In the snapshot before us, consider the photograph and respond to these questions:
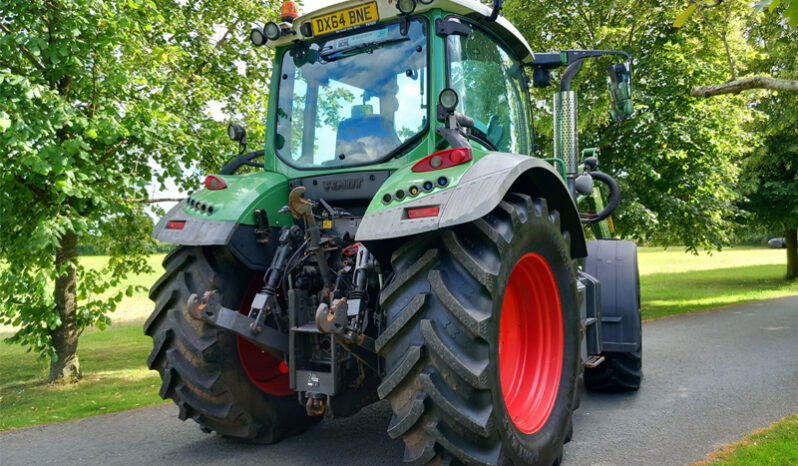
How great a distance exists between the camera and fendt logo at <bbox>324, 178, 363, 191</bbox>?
12.9 ft

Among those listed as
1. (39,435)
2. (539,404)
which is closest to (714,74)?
(539,404)

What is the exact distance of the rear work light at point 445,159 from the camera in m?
3.27

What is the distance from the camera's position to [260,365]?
4.27 metres

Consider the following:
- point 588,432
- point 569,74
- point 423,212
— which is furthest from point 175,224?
point 569,74

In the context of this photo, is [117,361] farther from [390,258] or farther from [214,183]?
[390,258]

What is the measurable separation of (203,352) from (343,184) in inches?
52.5

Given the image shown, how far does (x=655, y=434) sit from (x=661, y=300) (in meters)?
12.0

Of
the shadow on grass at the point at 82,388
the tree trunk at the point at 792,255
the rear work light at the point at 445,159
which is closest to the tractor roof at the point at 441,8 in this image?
the rear work light at the point at 445,159

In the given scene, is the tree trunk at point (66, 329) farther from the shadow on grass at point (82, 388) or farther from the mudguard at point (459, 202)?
the mudguard at point (459, 202)

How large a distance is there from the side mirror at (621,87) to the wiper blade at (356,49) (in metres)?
2.01

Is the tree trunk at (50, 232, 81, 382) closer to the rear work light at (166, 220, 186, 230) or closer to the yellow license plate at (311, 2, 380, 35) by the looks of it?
the rear work light at (166, 220, 186, 230)

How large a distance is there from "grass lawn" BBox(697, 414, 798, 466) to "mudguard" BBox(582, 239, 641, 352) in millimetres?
1237

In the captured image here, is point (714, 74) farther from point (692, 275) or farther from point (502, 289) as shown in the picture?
point (692, 275)

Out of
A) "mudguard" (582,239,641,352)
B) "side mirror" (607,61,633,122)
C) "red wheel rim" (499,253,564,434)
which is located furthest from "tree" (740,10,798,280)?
"red wheel rim" (499,253,564,434)
